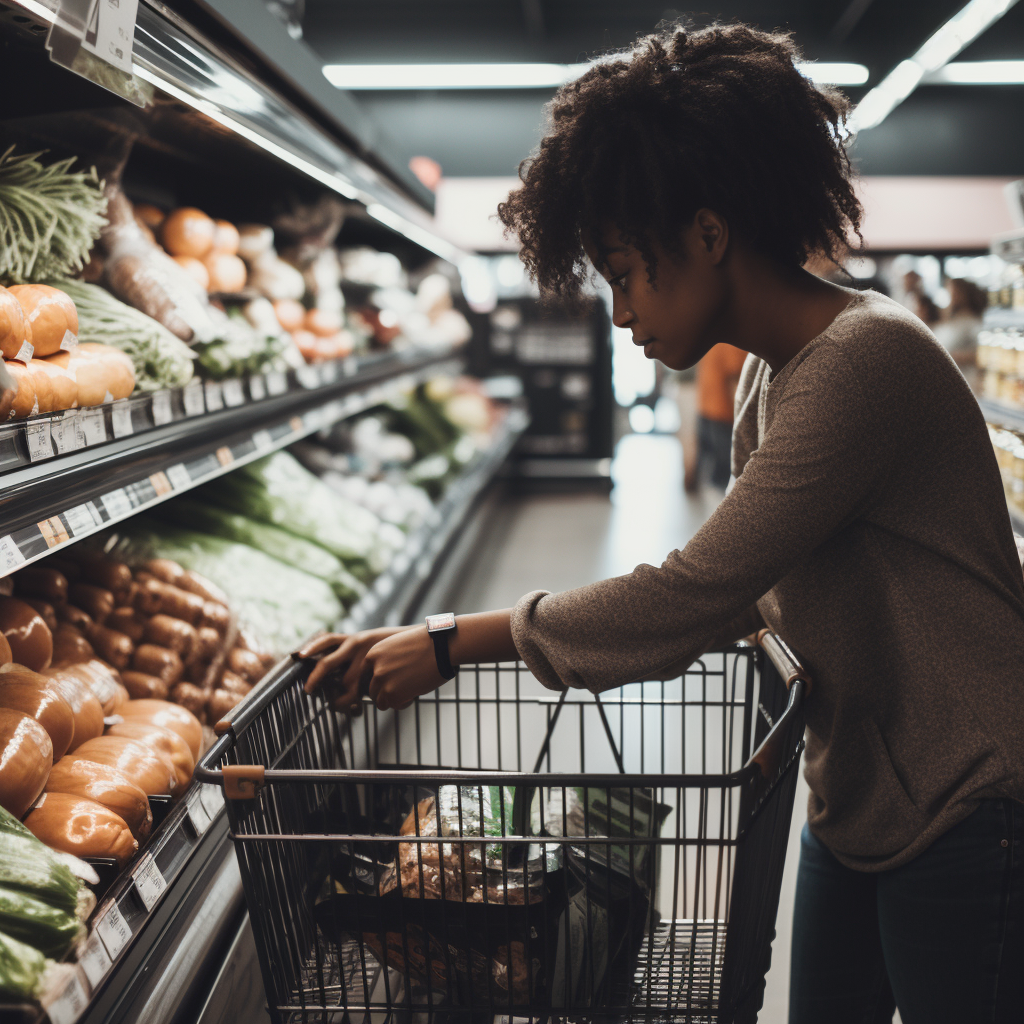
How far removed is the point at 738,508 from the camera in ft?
2.87

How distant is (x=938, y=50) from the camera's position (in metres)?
4.89

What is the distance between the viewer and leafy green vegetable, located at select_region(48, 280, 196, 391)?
1.75 m

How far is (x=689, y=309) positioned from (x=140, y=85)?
1138 mm

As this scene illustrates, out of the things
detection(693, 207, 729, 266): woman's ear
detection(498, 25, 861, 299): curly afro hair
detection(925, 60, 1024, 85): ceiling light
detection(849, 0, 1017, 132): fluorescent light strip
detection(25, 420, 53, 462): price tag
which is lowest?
detection(25, 420, 53, 462): price tag

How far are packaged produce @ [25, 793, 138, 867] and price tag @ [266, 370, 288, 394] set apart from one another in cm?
145

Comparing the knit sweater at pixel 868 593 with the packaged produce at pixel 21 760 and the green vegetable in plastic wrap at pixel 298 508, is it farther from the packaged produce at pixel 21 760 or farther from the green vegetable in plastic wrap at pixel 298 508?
the green vegetable in plastic wrap at pixel 298 508

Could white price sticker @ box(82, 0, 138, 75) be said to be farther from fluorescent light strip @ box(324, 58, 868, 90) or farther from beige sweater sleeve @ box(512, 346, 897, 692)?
fluorescent light strip @ box(324, 58, 868, 90)

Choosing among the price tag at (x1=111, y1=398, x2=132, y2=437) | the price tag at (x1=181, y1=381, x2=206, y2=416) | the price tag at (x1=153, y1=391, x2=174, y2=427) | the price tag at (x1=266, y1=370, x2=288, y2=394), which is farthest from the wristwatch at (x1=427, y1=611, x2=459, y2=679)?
the price tag at (x1=266, y1=370, x2=288, y2=394)

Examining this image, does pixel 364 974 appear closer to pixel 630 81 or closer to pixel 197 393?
pixel 630 81

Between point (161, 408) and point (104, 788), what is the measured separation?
0.80 metres

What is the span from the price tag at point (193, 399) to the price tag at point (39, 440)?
59cm

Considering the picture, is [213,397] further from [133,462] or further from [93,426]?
A: [93,426]

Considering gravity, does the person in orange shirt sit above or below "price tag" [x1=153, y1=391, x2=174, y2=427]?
below

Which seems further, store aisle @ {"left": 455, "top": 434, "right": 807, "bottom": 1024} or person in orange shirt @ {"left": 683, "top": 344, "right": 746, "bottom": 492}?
person in orange shirt @ {"left": 683, "top": 344, "right": 746, "bottom": 492}
